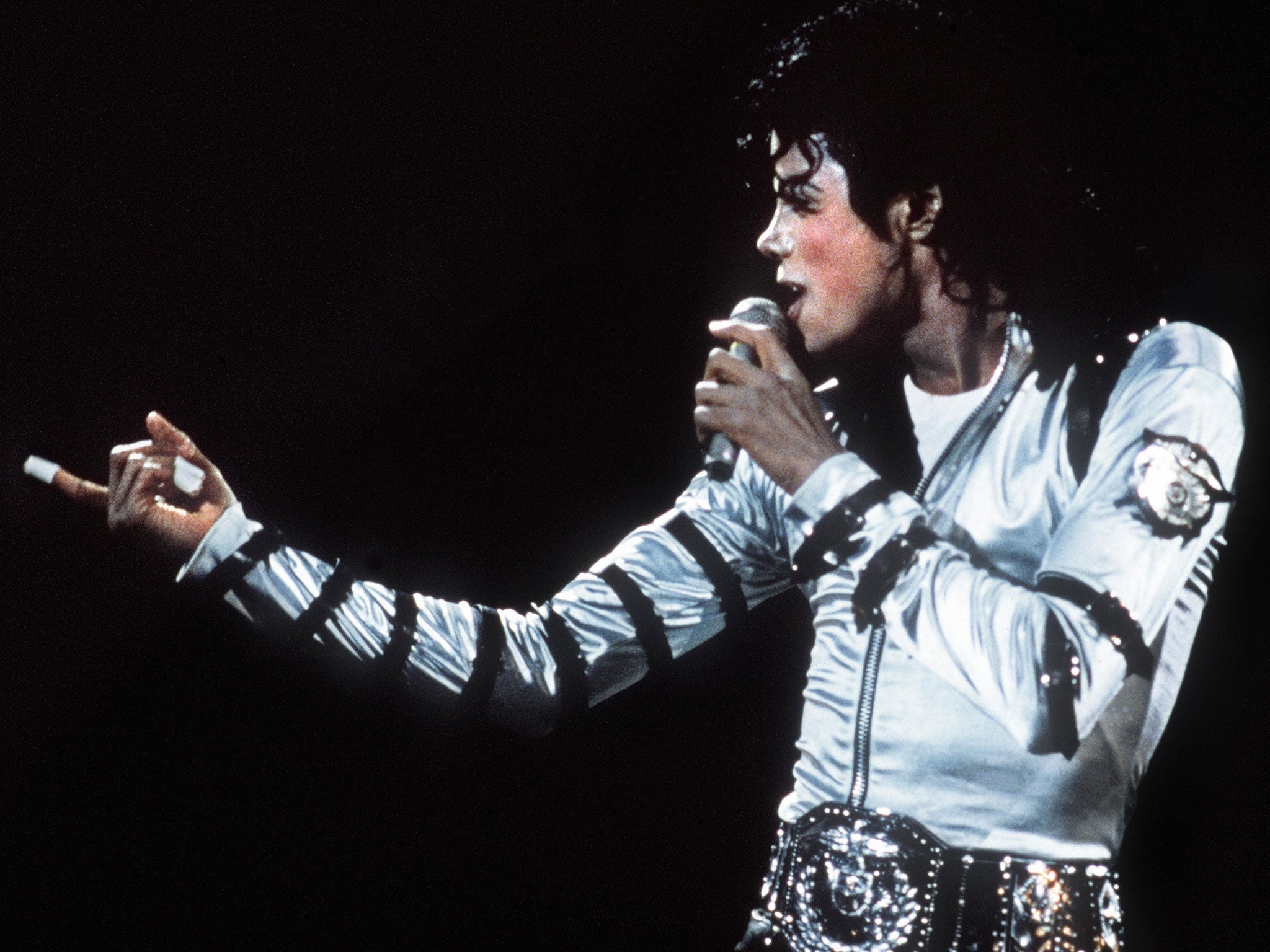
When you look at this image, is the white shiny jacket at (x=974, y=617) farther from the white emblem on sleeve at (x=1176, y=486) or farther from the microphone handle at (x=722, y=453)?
the microphone handle at (x=722, y=453)

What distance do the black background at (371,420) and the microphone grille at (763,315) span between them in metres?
0.39

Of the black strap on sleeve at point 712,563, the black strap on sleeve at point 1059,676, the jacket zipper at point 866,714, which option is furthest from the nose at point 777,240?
the black strap on sleeve at point 1059,676

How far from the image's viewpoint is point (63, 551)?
69.0 inches

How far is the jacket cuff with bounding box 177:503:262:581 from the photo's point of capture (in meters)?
1.34

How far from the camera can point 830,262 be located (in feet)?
4.83

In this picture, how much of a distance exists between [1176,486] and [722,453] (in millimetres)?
469

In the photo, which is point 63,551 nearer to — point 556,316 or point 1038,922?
point 556,316

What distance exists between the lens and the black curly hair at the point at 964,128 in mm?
1485

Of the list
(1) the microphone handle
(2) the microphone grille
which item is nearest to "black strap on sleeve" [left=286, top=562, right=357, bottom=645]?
(1) the microphone handle

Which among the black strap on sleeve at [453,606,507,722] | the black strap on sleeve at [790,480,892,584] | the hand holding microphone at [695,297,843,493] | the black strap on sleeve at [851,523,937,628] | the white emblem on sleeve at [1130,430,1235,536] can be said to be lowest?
the black strap on sleeve at [453,606,507,722]

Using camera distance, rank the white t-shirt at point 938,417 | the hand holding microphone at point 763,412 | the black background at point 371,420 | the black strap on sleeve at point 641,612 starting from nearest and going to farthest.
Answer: the hand holding microphone at point 763,412 → the white t-shirt at point 938,417 → the black strap on sleeve at point 641,612 → the black background at point 371,420

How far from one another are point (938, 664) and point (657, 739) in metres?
0.73

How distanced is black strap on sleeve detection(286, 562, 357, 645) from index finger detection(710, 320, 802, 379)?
56cm

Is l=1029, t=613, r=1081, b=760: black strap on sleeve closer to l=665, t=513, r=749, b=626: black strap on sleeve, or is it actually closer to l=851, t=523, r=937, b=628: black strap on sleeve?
l=851, t=523, r=937, b=628: black strap on sleeve
